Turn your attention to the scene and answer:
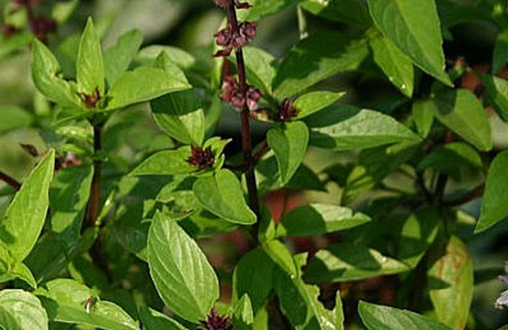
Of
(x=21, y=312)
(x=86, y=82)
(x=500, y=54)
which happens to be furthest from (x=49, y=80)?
(x=500, y=54)

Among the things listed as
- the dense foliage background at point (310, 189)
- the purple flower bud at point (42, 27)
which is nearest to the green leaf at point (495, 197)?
the dense foliage background at point (310, 189)

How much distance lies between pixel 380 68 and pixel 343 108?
0.13 metres

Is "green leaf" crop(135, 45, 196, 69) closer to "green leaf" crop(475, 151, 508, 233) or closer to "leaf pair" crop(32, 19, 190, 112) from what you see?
"leaf pair" crop(32, 19, 190, 112)

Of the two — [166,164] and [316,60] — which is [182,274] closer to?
[166,164]

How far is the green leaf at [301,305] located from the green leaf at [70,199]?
0.80 ft

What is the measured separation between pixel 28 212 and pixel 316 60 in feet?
1.35

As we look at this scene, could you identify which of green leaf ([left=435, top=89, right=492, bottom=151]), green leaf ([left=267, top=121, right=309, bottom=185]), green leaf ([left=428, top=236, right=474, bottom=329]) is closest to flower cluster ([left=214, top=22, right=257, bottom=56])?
green leaf ([left=267, top=121, right=309, bottom=185])

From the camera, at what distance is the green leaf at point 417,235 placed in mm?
1350

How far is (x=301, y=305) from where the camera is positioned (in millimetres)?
1182

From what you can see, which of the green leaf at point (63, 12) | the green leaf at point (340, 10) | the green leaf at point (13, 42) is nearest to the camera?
the green leaf at point (340, 10)

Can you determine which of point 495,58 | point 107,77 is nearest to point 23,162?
point 107,77

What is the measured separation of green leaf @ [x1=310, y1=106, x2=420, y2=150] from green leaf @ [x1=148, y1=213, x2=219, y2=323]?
0.25 metres

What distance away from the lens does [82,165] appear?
123 centimetres

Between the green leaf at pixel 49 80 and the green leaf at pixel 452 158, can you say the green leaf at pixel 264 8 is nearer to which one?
the green leaf at pixel 49 80
